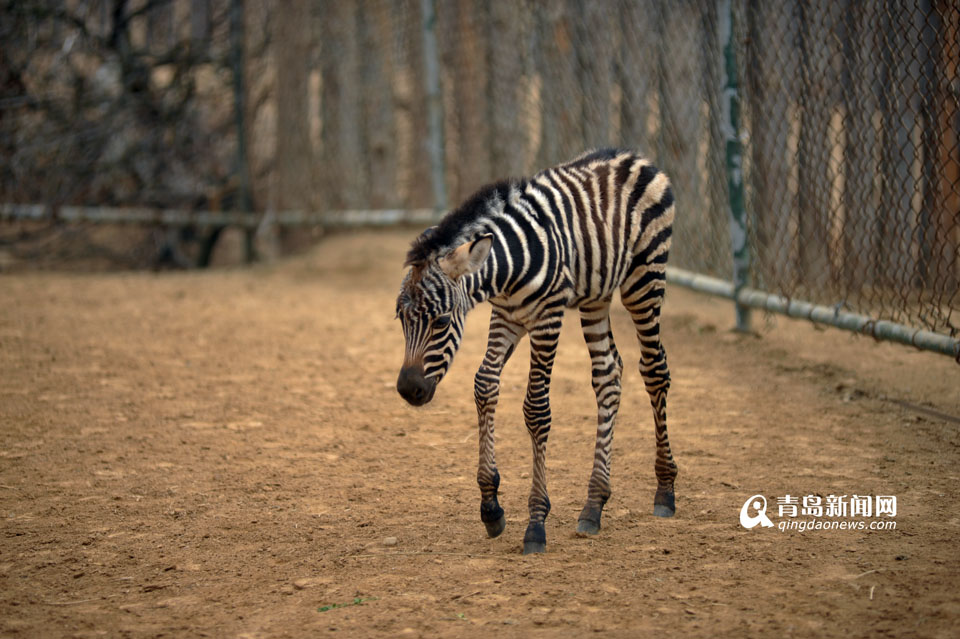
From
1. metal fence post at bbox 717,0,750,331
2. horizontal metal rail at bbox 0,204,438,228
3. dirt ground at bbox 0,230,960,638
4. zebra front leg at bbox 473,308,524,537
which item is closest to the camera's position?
dirt ground at bbox 0,230,960,638

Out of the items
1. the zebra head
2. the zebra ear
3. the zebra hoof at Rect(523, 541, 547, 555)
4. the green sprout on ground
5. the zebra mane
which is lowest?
the green sprout on ground

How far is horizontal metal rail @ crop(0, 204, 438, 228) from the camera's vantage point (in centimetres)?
1086

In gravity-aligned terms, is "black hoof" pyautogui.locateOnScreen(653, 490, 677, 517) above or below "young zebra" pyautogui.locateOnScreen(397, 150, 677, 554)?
below

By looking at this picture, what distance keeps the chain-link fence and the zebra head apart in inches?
148

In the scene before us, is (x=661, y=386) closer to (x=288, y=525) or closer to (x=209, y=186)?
(x=288, y=525)

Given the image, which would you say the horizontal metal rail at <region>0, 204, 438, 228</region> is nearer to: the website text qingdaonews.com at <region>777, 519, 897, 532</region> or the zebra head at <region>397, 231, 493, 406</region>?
the zebra head at <region>397, 231, 493, 406</region>

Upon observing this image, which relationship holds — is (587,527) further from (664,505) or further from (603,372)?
(603,372)

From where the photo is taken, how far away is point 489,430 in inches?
150

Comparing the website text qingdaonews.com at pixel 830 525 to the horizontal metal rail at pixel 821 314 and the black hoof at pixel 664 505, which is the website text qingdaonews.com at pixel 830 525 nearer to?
the black hoof at pixel 664 505

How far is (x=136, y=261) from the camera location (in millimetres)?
A: 12734

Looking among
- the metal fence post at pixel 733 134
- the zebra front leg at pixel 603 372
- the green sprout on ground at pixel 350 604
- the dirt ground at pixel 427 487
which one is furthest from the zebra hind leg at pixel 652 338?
the metal fence post at pixel 733 134

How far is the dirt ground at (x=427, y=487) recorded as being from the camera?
10.4 ft

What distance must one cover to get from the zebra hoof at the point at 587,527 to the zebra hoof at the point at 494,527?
1.07 ft

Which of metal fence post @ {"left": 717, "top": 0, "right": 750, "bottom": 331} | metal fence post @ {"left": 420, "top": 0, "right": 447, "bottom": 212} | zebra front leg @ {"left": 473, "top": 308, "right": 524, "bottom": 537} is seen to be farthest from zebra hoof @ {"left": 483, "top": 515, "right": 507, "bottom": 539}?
metal fence post @ {"left": 420, "top": 0, "right": 447, "bottom": 212}
